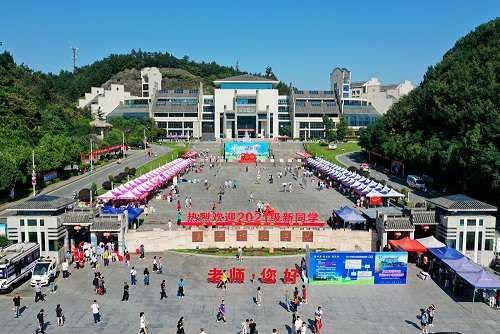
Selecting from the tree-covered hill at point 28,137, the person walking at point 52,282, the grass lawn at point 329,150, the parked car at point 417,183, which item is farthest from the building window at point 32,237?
the grass lawn at point 329,150

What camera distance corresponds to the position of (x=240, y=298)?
24.8 meters

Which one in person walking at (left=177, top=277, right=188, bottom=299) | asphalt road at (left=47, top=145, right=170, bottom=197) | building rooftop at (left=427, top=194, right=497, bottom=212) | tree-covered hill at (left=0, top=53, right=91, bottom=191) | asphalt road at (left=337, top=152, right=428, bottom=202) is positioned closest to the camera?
person walking at (left=177, top=277, right=188, bottom=299)

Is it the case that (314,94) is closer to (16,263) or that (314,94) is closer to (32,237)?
(32,237)

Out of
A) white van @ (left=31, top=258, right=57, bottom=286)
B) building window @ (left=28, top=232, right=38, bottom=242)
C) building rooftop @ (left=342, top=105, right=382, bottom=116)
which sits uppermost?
building rooftop @ (left=342, top=105, right=382, bottom=116)

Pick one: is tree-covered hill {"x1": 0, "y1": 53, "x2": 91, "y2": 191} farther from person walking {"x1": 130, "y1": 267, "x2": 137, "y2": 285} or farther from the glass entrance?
the glass entrance

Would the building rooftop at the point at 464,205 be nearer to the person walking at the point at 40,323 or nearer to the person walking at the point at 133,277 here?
the person walking at the point at 133,277

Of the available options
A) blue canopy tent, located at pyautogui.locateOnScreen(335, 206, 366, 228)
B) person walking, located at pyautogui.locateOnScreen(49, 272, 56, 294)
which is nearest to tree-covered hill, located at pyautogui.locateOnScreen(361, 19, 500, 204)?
blue canopy tent, located at pyautogui.locateOnScreen(335, 206, 366, 228)

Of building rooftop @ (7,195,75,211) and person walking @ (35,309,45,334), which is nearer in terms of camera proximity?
person walking @ (35,309,45,334)

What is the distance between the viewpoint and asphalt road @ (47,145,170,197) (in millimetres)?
54444

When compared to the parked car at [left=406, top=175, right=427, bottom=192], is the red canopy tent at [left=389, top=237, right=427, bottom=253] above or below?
below

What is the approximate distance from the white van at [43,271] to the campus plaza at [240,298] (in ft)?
2.07

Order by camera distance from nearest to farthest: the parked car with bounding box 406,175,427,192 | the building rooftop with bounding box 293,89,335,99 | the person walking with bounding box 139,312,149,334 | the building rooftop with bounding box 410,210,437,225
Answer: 1. the person walking with bounding box 139,312,149,334
2. the building rooftop with bounding box 410,210,437,225
3. the parked car with bounding box 406,175,427,192
4. the building rooftop with bounding box 293,89,335,99

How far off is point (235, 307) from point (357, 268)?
Result: 7.59 metres

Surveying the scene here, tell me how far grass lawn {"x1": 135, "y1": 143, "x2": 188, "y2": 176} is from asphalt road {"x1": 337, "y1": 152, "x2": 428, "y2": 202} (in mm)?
29025
